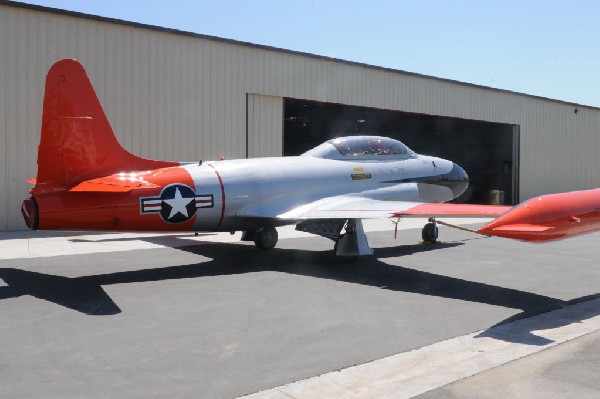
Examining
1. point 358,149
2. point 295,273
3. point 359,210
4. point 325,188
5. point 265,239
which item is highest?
point 358,149

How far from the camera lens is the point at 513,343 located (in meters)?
6.20

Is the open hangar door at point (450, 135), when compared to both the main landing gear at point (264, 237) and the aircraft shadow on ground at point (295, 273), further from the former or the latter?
the aircraft shadow on ground at point (295, 273)

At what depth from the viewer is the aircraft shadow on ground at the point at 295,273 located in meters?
7.94

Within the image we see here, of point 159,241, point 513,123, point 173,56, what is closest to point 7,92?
point 173,56

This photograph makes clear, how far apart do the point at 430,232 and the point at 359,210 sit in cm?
461

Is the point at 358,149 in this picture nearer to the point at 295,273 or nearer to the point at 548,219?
the point at 295,273

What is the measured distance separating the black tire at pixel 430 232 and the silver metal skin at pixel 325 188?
3.28ft

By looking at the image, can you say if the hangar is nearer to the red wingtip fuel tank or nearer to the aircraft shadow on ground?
the aircraft shadow on ground

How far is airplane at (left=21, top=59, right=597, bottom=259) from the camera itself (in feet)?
30.4

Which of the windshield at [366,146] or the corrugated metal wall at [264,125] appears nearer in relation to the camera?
the windshield at [366,146]

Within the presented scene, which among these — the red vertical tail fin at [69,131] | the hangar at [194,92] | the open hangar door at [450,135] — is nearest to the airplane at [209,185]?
the red vertical tail fin at [69,131]

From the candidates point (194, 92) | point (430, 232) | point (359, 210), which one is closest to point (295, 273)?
point (359, 210)

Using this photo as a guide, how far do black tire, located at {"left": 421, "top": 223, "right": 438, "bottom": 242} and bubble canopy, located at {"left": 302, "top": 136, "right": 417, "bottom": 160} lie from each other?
2.32 m

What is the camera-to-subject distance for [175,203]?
1038 cm
